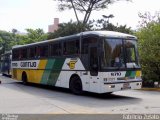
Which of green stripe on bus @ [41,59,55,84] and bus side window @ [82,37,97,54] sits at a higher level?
bus side window @ [82,37,97,54]

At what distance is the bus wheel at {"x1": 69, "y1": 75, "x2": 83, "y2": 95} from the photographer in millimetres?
16656

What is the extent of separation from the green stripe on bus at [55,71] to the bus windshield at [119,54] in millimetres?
3698

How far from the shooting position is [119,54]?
15195 millimetres

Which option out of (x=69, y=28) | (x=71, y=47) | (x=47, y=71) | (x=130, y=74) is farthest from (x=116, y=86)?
(x=69, y=28)

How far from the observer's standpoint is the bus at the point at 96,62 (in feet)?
48.5

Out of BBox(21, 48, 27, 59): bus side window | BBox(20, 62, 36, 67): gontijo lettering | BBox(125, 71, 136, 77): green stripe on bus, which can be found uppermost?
BBox(21, 48, 27, 59): bus side window

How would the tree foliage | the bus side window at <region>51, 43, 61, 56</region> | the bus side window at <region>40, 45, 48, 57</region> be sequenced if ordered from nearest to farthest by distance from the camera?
the bus side window at <region>51, 43, 61, 56</region> < the bus side window at <region>40, 45, 48, 57</region> < the tree foliage

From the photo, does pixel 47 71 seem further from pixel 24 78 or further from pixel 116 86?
pixel 116 86

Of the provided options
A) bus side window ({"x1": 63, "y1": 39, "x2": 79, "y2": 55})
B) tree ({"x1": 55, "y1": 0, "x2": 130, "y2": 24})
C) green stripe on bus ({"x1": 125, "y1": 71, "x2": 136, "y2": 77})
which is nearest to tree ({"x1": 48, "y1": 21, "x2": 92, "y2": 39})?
tree ({"x1": 55, "y1": 0, "x2": 130, "y2": 24})

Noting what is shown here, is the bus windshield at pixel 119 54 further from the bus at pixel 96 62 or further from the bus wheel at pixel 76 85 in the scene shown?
the bus wheel at pixel 76 85

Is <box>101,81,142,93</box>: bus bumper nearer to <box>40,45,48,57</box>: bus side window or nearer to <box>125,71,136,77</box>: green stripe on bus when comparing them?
<box>125,71,136,77</box>: green stripe on bus

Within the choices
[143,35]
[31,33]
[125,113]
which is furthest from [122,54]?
[31,33]

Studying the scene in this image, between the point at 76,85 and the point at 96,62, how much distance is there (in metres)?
2.45

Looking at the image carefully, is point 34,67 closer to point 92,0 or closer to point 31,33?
point 92,0
